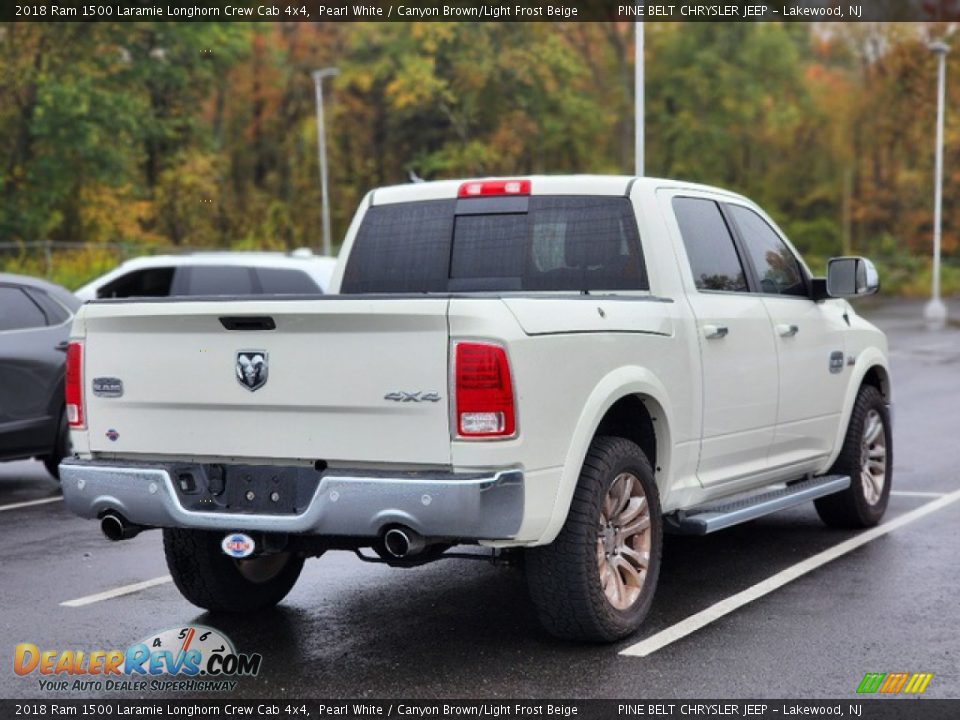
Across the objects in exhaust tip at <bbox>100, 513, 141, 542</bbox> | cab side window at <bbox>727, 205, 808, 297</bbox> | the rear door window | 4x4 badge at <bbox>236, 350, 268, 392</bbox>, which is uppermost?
cab side window at <bbox>727, 205, 808, 297</bbox>

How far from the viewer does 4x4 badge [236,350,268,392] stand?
544 cm

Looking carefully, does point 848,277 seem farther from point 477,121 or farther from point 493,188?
point 477,121

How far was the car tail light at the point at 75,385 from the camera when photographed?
5.85m

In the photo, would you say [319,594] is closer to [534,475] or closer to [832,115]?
[534,475]

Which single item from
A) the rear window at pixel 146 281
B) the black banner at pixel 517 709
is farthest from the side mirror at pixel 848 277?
the rear window at pixel 146 281

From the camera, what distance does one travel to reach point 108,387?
18.9 feet

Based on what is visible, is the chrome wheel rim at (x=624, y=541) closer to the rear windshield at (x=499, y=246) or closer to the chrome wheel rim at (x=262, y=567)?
the rear windshield at (x=499, y=246)

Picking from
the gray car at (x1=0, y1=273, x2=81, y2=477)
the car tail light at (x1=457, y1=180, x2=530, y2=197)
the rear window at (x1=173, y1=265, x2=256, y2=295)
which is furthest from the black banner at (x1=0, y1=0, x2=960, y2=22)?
the car tail light at (x1=457, y1=180, x2=530, y2=197)

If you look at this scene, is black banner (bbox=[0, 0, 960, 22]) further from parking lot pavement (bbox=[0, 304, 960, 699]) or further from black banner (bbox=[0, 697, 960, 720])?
black banner (bbox=[0, 697, 960, 720])

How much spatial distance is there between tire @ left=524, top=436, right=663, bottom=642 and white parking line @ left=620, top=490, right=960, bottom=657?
13cm

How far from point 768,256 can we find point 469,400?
3.16 m

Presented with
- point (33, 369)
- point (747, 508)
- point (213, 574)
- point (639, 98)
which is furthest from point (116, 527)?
point (639, 98)

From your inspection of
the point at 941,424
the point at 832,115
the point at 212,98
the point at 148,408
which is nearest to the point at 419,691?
the point at 148,408

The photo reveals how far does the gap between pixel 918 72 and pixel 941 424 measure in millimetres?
51571
